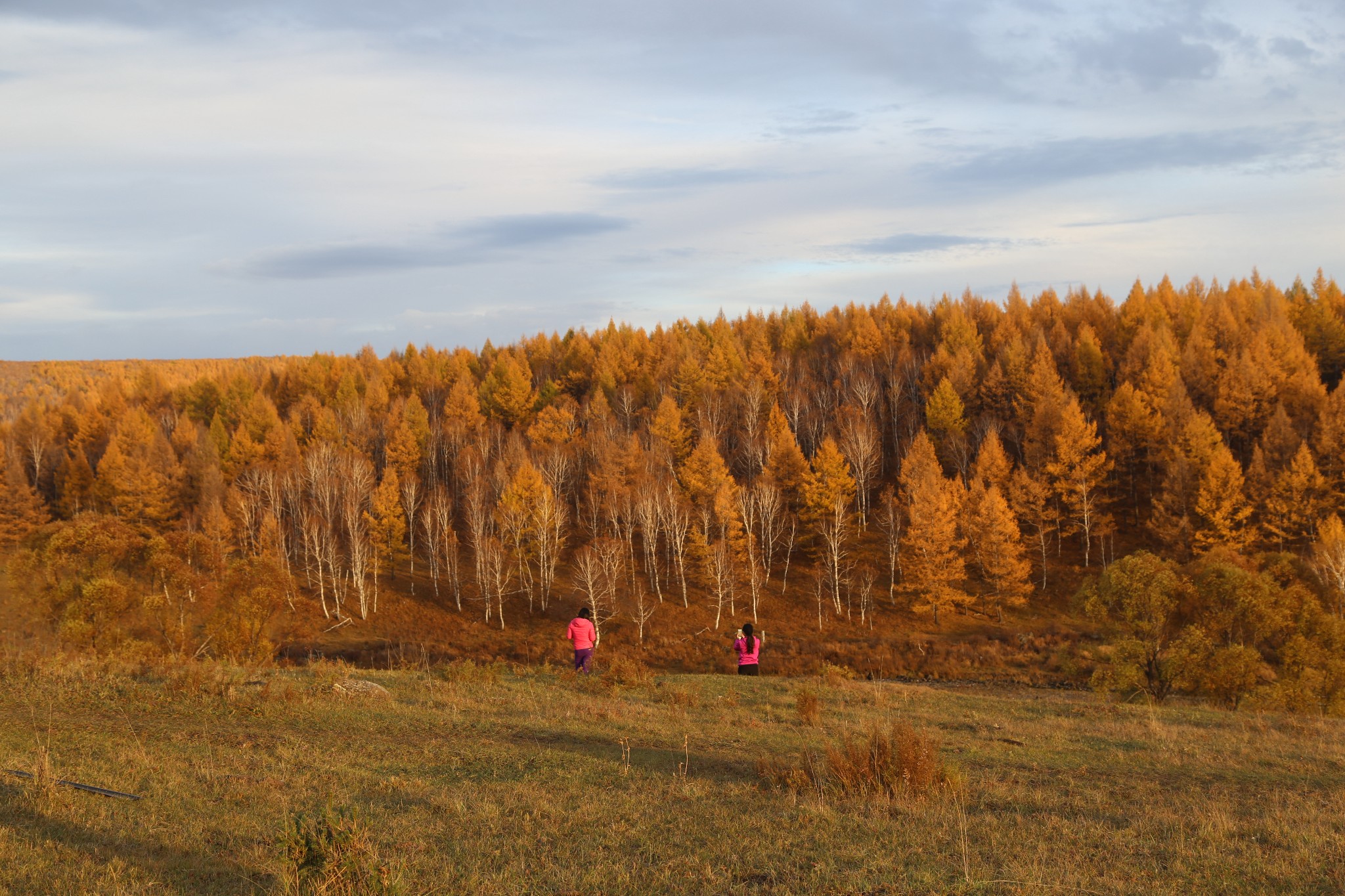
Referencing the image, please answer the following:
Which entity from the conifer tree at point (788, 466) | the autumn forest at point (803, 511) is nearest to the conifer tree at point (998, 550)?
the autumn forest at point (803, 511)

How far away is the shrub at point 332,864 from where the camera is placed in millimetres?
5082

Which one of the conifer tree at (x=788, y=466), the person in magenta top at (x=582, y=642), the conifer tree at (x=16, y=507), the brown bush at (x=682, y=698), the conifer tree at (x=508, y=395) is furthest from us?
the conifer tree at (x=508, y=395)

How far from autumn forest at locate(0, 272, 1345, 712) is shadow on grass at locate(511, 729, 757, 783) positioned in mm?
15957

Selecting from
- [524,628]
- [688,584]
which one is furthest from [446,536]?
[688,584]

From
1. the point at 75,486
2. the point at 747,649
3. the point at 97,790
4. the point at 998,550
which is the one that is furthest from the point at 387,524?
the point at 97,790

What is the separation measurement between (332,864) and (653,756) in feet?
18.5

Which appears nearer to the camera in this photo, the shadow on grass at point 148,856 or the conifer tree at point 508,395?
the shadow on grass at point 148,856

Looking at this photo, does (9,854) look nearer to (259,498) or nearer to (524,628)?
(524,628)

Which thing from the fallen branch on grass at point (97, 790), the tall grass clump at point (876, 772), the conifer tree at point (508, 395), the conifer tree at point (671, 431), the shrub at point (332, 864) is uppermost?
the conifer tree at point (508, 395)

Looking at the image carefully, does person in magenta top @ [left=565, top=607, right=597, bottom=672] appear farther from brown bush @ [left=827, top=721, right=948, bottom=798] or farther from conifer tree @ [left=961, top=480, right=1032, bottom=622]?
conifer tree @ [left=961, top=480, right=1032, bottom=622]

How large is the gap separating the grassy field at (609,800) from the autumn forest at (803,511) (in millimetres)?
12201

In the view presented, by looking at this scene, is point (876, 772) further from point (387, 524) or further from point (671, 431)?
point (671, 431)

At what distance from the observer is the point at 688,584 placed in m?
57.0

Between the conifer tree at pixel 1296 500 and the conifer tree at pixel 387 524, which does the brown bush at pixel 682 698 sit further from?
the conifer tree at pixel 1296 500
